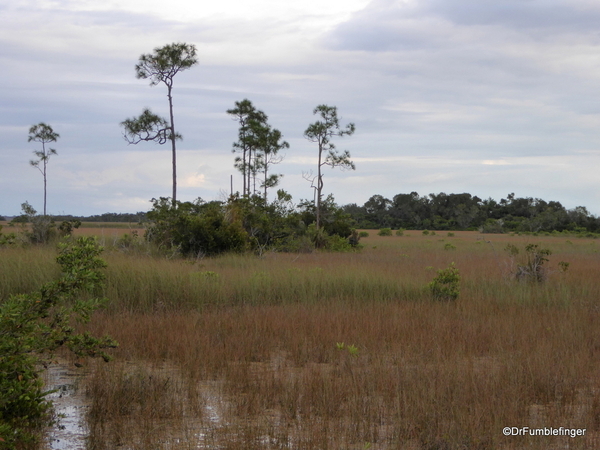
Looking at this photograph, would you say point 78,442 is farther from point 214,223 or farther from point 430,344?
point 214,223

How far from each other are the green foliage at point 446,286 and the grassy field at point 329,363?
239 mm

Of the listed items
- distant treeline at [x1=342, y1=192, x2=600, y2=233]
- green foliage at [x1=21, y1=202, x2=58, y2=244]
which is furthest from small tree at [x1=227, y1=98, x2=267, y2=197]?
distant treeline at [x1=342, y1=192, x2=600, y2=233]

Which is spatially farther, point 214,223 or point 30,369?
point 214,223

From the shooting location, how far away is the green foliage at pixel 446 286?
1134cm

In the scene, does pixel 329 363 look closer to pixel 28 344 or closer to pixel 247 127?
pixel 28 344

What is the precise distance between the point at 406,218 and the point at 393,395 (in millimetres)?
78416

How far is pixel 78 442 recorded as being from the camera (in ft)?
15.1

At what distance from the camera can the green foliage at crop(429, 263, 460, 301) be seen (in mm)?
11344

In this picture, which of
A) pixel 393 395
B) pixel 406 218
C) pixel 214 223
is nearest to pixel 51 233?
pixel 214 223

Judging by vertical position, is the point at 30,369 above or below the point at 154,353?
above

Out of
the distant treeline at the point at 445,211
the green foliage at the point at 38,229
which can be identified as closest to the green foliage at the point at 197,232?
the green foliage at the point at 38,229

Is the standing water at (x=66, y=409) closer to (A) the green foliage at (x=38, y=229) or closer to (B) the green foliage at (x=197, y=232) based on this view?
(B) the green foliage at (x=197, y=232)

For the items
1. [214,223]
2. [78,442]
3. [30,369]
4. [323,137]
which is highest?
[323,137]

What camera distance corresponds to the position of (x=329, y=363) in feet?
22.5
